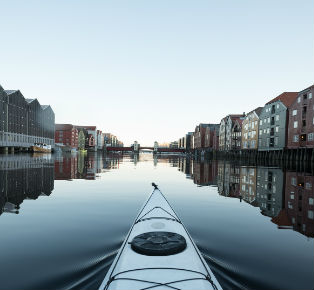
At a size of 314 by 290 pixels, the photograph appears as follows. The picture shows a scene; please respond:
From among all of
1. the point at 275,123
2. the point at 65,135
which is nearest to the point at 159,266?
the point at 275,123

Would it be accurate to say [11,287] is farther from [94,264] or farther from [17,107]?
[17,107]

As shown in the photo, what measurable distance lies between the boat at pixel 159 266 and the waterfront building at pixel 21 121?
6117cm

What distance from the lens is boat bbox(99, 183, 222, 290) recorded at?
2.79 metres

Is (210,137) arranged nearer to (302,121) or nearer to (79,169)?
(302,121)

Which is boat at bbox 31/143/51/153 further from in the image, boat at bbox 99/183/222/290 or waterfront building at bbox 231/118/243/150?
boat at bbox 99/183/222/290

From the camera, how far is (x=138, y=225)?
4934 mm

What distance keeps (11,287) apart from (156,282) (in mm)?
2407

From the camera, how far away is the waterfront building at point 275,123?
49531 millimetres

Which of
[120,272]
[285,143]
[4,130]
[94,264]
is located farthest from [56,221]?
[4,130]

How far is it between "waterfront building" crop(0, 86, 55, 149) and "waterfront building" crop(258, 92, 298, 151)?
60.2 meters

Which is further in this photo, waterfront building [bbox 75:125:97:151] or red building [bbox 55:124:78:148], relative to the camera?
waterfront building [bbox 75:125:97:151]

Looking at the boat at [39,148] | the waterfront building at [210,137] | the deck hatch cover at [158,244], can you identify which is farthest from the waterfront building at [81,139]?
the deck hatch cover at [158,244]

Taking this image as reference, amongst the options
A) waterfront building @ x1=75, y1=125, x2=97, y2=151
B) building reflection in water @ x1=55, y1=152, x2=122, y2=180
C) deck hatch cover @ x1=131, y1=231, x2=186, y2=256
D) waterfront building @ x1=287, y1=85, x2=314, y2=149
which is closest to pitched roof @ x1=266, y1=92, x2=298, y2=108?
waterfront building @ x1=287, y1=85, x2=314, y2=149

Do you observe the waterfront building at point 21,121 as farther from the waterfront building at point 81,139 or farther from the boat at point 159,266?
the waterfront building at point 81,139
